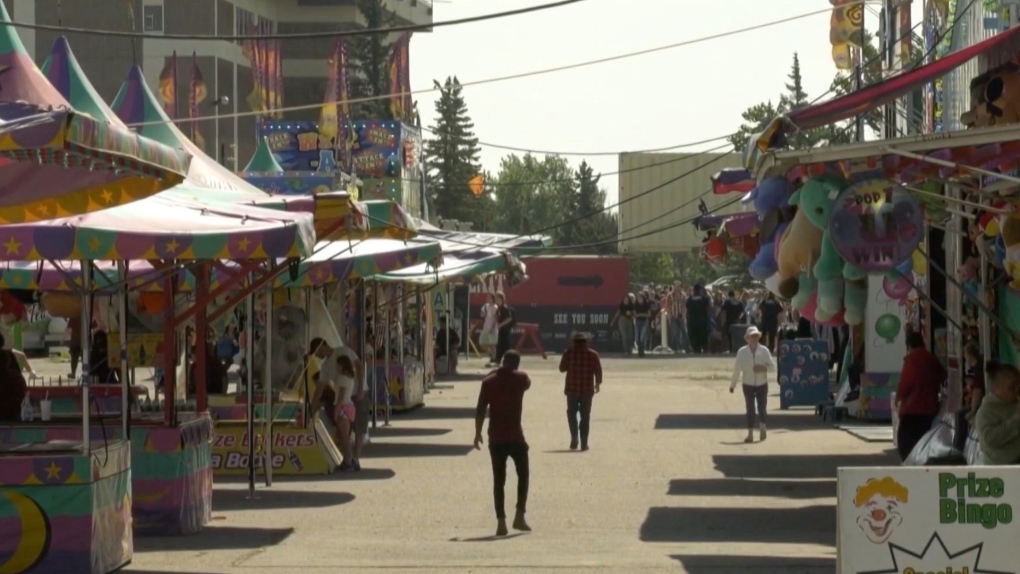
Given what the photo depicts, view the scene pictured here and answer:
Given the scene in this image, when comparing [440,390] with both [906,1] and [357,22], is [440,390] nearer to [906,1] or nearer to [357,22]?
[906,1]

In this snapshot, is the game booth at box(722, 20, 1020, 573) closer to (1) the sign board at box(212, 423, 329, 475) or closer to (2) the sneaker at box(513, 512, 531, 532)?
(2) the sneaker at box(513, 512, 531, 532)

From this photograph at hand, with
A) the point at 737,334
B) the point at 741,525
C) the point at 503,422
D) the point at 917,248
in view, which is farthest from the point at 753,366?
the point at 737,334

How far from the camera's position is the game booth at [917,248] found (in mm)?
9180

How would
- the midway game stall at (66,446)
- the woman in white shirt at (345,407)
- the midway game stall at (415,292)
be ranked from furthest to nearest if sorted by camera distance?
1. the midway game stall at (415,292)
2. the woman in white shirt at (345,407)
3. the midway game stall at (66,446)

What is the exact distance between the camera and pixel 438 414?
97.2 ft

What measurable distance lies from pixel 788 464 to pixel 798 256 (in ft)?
23.0

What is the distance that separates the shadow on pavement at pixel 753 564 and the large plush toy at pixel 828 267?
223 cm

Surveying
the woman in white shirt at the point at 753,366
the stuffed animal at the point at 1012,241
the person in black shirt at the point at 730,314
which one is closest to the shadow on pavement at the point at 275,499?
the woman in white shirt at the point at 753,366

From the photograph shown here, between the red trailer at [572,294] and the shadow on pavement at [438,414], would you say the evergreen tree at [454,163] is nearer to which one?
the red trailer at [572,294]

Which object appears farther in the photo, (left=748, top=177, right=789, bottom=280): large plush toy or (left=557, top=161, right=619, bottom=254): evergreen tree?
(left=557, top=161, right=619, bottom=254): evergreen tree

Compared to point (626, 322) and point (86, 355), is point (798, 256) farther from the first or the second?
point (626, 322)

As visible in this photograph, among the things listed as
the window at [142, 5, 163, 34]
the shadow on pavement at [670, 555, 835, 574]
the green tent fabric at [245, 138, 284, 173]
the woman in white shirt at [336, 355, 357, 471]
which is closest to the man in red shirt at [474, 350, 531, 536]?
the shadow on pavement at [670, 555, 835, 574]

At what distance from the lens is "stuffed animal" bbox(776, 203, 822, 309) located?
46.0 feet

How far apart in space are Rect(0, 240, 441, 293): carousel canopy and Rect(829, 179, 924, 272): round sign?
7.10m
